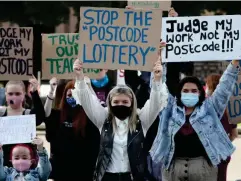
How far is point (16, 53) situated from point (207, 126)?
6.72ft

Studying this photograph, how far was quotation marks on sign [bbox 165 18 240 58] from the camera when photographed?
24.3 feet

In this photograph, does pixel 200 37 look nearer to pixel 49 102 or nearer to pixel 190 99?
pixel 190 99

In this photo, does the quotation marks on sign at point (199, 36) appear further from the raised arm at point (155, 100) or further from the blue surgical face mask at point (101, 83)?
the raised arm at point (155, 100)

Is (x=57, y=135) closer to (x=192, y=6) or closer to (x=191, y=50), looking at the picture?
(x=191, y=50)

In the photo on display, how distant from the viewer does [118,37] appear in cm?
688

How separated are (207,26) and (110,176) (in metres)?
2.00

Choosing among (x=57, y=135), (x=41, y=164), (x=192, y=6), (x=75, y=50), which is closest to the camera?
(x=41, y=164)

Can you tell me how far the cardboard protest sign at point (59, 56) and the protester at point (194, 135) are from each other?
1240 mm

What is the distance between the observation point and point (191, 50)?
Answer: 7457mm

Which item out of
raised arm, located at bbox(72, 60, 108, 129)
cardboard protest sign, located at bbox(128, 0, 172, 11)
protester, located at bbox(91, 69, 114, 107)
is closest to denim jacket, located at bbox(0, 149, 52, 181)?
raised arm, located at bbox(72, 60, 108, 129)

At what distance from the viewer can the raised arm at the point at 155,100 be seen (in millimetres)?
6215

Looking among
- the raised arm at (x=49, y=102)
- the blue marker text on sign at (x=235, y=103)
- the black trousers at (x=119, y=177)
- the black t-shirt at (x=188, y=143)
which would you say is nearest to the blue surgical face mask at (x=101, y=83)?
the raised arm at (x=49, y=102)

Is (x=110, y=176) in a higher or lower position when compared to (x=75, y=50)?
lower

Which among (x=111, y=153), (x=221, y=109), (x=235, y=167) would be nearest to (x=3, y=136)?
(x=111, y=153)
